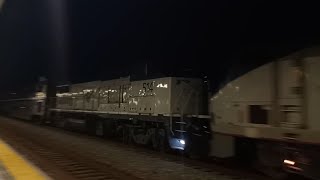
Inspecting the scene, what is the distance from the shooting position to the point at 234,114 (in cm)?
1355

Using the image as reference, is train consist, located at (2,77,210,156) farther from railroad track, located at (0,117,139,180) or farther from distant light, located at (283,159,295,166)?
distant light, located at (283,159,295,166)

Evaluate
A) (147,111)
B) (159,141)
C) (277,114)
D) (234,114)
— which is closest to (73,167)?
(234,114)

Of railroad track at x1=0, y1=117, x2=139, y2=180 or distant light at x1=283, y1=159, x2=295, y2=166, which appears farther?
railroad track at x1=0, y1=117, x2=139, y2=180

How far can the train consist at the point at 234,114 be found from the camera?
10656 mm

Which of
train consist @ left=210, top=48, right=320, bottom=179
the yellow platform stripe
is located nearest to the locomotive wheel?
train consist @ left=210, top=48, right=320, bottom=179

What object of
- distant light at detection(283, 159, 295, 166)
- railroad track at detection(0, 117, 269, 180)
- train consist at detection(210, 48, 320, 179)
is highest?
train consist at detection(210, 48, 320, 179)

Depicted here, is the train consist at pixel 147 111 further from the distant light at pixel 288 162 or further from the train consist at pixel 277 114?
the distant light at pixel 288 162

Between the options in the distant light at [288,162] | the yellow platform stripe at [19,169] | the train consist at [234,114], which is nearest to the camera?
the yellow platform stripe at [19,169]

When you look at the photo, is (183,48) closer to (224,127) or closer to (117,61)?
(117,61)

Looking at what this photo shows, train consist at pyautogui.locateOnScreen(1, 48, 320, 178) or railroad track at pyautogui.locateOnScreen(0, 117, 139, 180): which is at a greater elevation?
train consist at pyautogui.locateOnScreen(1, 48, 320, 178)

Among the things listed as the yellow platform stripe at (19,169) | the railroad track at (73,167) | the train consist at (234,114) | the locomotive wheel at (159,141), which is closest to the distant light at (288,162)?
the train consist at (234,114)

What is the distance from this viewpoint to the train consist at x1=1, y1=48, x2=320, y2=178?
10.7 metres

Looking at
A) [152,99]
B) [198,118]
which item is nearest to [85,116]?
[152,99]

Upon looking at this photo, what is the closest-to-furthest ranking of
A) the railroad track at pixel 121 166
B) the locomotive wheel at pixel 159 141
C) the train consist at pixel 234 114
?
the train consist at pixel 234 114 → the railroad track at pixel 121 166 → the locomotive wheel at pixel 159 141
